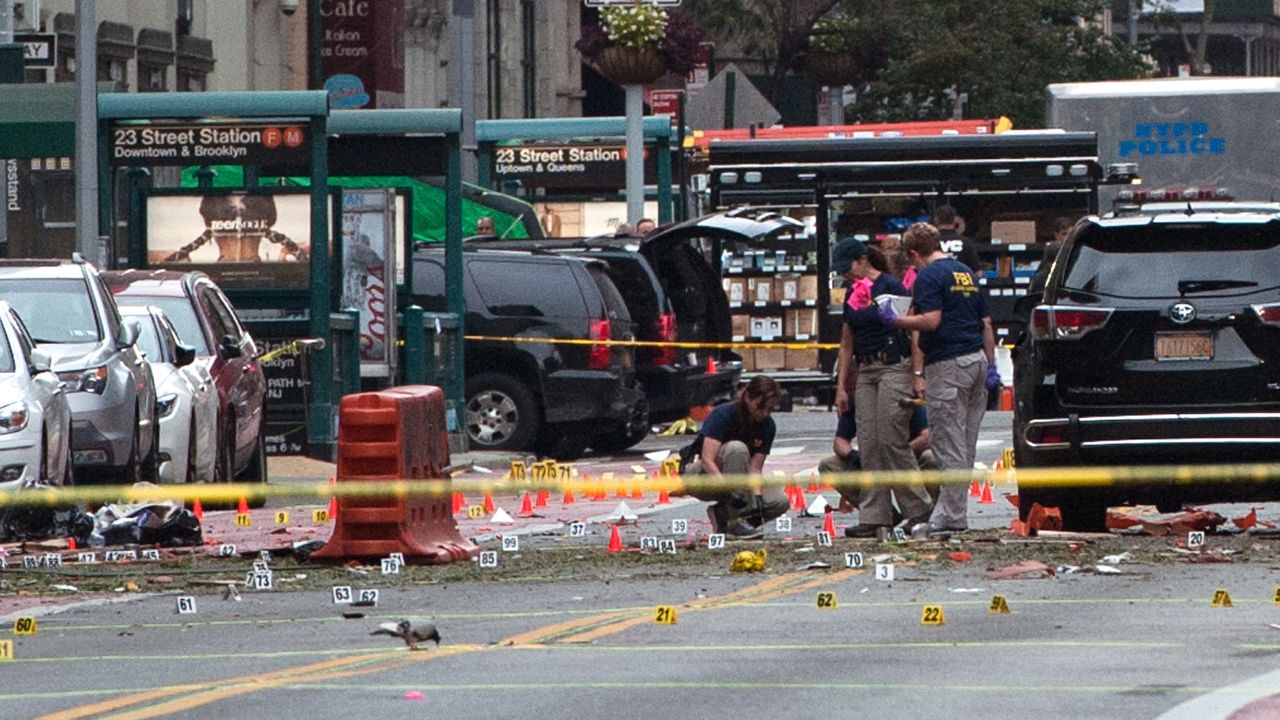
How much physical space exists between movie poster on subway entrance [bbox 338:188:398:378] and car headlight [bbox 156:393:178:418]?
19.0ft

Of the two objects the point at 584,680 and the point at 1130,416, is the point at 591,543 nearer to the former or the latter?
the point at 1130,416

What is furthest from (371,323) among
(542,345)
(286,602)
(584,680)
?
(584,680)

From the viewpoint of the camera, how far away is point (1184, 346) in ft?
53.0

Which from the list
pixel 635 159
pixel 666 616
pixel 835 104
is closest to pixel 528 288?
pixel 635 159

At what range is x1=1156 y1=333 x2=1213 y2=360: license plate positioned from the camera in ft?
53.0

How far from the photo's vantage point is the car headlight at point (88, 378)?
62.6ft

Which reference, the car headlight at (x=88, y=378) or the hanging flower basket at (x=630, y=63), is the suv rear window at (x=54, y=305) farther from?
the hanging flower basket at (x=630, y=63)

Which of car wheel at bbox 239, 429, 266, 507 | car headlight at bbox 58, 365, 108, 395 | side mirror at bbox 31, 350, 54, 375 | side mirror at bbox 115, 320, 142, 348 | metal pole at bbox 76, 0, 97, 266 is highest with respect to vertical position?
metal pole at bbox 76, 0, 97, 266

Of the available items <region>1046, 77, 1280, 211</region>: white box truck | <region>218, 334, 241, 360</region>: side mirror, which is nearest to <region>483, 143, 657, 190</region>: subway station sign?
<region>1046, 77, 1280, 211</region>: white box truck

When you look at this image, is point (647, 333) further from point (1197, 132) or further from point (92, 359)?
point (92, 359)

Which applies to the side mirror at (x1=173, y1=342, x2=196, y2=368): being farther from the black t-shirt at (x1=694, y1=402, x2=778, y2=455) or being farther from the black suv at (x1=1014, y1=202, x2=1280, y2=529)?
the black suv at (x1=1014, y1=202, x2=1280, y2=529)

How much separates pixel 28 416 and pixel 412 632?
650 cm

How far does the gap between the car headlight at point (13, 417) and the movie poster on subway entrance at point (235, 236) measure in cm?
834

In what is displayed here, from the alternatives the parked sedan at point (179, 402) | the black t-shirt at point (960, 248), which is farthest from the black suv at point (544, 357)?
the parked sedan at point (179, 402)
